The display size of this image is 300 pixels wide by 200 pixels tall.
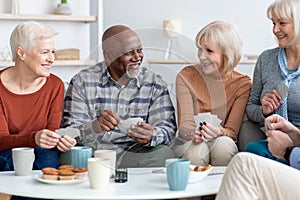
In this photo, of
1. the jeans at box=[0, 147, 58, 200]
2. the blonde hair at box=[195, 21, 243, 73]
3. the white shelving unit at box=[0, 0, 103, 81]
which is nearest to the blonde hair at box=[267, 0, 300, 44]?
the blonde hair at box=[195, 21, 243, 73]

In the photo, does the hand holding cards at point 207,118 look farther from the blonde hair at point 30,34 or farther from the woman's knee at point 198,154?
the blonde hair at point 30,34

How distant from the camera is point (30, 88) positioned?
278 cm

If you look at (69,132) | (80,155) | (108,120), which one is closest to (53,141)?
(69,132)

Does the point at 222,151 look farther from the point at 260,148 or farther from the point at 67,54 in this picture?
the point at 67,54

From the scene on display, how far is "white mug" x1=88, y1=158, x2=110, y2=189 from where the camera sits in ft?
6.60

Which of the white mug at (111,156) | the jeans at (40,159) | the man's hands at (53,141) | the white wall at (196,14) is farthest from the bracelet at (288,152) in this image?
the white wall at (196,14)

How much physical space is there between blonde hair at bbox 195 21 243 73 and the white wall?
234 centimetres

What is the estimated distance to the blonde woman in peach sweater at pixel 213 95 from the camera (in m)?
2.33

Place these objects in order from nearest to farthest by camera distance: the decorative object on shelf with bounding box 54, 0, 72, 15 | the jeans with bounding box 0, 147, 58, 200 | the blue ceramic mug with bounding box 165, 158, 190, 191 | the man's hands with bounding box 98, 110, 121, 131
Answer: the blue ceramic mug with bounding box 165, 158, 190, 191, the man's hands with bounding box 98, 110, 121, 131, the jeans with bounding box 0, 147, 58, 200, the decorative object on shelf with bounding box 54, 0, 72, 15

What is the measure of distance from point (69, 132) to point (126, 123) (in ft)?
0.94

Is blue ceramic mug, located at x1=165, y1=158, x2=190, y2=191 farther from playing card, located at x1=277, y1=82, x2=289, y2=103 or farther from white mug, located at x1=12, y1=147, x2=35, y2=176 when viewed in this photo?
playing card, located at x1=277, y1=82, x2=289, y2=103

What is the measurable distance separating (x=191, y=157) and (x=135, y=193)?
0.41 meters

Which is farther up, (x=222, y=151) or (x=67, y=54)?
(x=67, y=54)

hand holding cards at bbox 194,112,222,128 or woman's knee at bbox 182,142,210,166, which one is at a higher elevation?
hand holding cards at bbox 194,112,222,128
